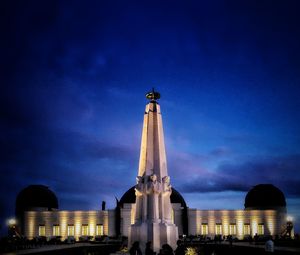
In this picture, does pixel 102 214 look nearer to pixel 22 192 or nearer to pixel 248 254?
pixel 22 192

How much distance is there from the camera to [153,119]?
3180 cm

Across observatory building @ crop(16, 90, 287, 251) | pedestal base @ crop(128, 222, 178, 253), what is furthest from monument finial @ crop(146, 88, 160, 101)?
observatory building @ crop(16, 90, 287, 251)

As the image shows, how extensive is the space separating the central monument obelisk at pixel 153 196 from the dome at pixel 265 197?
1419 inches

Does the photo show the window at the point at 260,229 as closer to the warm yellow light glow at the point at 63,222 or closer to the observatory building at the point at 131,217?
the observatory building at the point at 131,217

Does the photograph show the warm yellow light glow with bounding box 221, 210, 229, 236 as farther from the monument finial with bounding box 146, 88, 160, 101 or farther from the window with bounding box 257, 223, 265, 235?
the monument finial with bounding box 146, 88, 160, 101

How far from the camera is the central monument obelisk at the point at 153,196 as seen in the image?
93.7ft

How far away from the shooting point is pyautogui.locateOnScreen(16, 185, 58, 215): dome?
61.9 meters

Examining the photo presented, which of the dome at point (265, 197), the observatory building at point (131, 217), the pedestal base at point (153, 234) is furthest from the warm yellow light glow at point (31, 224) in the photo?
the dome at point (265, 197)

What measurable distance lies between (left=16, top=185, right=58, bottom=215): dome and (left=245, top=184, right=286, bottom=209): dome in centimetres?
3272

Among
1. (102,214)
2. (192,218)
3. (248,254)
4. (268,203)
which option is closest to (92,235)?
(102,214)

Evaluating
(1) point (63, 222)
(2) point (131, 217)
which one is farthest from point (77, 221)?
(2) point (131, 217)

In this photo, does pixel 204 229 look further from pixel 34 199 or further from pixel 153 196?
pixel 153 196

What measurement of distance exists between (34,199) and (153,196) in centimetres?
3832

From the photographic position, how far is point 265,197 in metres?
62.6
